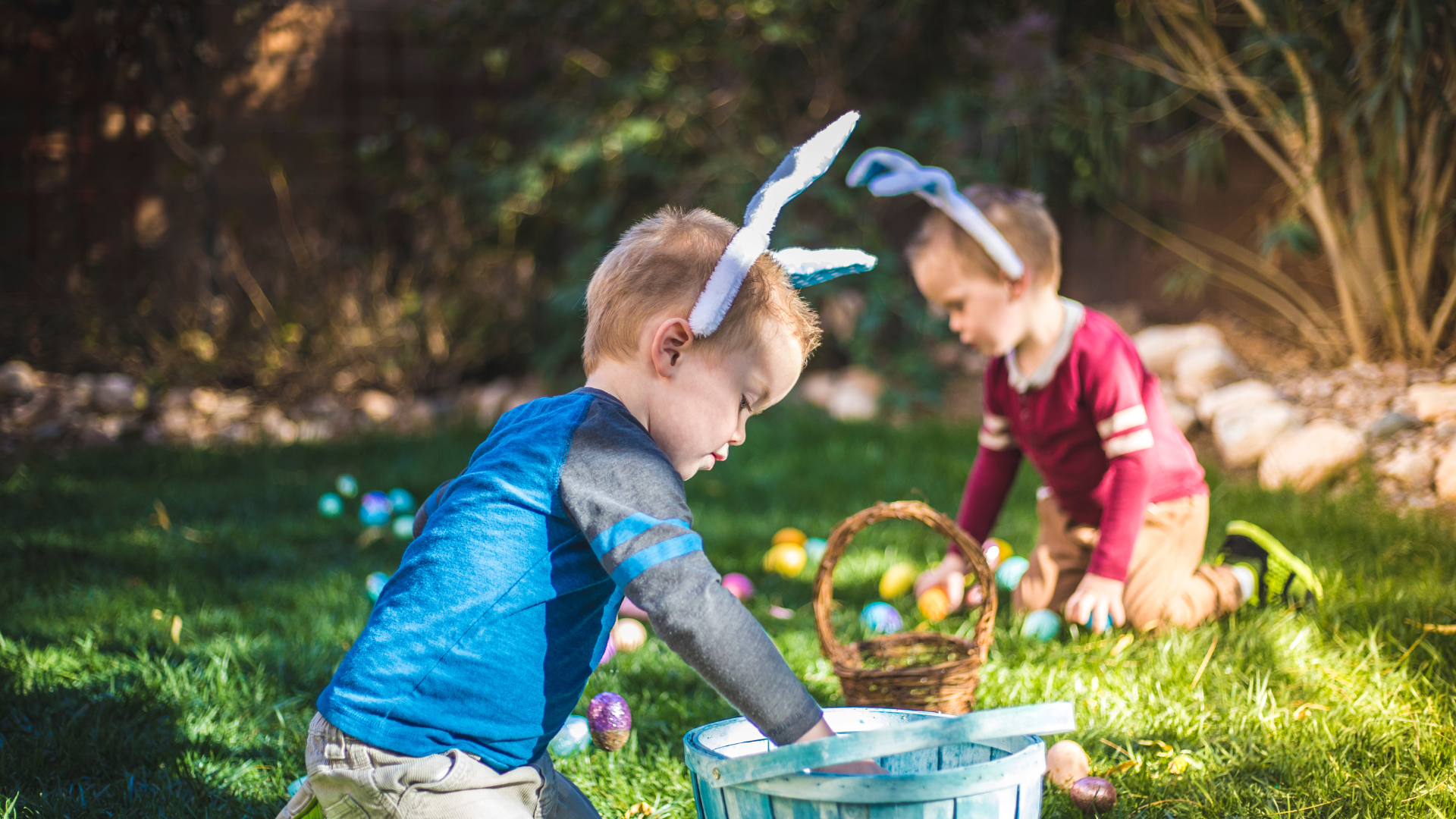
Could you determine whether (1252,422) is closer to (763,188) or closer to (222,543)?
(763,188)

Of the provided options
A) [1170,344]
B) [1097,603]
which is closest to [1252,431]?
[1170,344]

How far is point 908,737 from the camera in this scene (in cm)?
120

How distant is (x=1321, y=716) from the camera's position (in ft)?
6.51

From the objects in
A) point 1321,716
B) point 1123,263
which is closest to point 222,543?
point 1321,716

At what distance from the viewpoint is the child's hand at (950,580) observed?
275 cm

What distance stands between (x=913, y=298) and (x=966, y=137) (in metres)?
0.99

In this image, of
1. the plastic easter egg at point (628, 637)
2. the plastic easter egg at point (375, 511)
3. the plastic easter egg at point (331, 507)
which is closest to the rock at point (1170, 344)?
the plastic easter egg at point (628, 637)

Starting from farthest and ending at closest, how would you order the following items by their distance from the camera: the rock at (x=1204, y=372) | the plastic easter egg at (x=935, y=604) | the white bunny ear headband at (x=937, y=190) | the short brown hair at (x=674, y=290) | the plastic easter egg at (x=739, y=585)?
the rock at (x=1204, y=372), the plastic easter egg at (x=739, y=585), the plastic easter egg at (x=935, y=604), the white bunny ear headband at (x=937, y=190), the short brown hair at (x=674, y=290)

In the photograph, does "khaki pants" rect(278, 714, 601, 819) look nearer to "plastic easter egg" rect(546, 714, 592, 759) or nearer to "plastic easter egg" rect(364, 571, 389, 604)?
"plastic easter egg" rect(546, 714, 592, 759)

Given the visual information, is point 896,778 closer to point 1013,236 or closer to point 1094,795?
point 1094,795

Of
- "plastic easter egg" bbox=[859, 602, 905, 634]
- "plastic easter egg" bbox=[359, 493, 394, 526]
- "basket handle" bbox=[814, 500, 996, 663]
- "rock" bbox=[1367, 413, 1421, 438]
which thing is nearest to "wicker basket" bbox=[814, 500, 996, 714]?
"basket handle" bbox=[814, 500, 996, 663]

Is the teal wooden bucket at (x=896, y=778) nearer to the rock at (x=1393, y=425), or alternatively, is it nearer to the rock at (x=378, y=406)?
the rock at (x=1393, y=425)

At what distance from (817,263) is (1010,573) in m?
1.76

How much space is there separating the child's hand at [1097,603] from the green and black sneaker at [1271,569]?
1.63 ft
